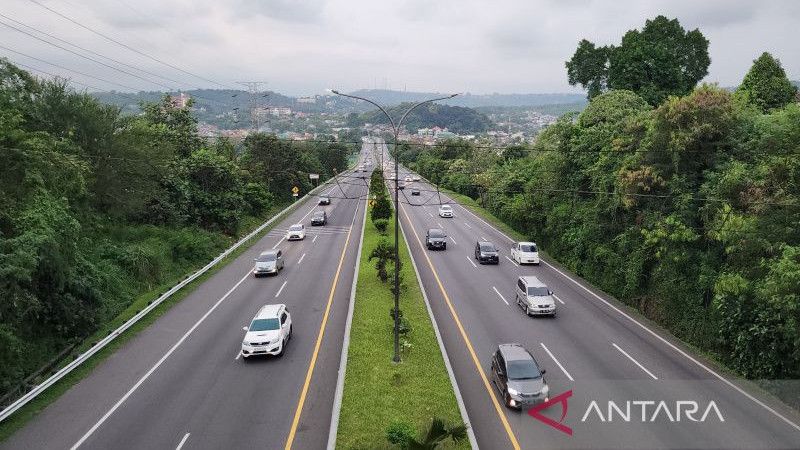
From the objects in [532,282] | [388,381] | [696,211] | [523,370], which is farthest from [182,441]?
[696,211]

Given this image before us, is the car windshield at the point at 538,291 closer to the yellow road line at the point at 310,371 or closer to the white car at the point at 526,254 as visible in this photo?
the yellow road line at the point at 310,371

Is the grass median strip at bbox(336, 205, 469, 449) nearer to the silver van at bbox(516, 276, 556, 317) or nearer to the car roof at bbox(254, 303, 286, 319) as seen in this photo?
the car roof at bbox(254, 303, 286, 319)

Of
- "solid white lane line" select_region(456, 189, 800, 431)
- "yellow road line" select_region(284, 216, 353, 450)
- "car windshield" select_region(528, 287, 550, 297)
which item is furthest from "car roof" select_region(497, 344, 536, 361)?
"car windshield" select_region(528, 287, 550, 297)

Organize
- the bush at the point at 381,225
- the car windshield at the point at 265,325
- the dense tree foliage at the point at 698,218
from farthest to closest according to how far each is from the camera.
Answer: the bush at the point at 381,225 < the car windshield at the point at 265,325 < the dense tree foliage at the point at 698,218

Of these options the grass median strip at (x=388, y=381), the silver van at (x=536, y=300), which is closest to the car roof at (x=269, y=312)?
the grass median strip at (x=388, y=381)

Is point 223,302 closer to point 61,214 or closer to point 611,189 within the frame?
point 61,214

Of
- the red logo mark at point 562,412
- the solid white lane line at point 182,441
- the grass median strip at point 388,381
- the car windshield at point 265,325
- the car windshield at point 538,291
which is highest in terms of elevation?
the car windshield at point 538,291

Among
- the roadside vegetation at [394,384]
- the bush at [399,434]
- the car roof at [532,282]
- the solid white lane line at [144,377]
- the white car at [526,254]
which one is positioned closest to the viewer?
the bush at [399,434]
